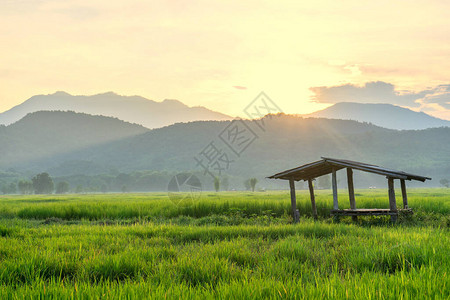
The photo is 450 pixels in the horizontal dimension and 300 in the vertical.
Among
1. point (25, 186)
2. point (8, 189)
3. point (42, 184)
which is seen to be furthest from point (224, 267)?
point (8, 189)

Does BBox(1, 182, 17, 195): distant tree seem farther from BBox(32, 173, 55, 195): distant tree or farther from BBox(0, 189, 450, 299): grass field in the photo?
BBox(0, 189, 450, 299): grass field

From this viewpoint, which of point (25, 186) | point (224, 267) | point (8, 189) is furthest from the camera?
point (8, 189)

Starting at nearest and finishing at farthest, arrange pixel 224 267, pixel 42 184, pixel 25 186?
pixel 224 267 < pixel 42 184 < pixel 25 186

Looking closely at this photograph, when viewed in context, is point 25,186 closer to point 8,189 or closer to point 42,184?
point 42,184

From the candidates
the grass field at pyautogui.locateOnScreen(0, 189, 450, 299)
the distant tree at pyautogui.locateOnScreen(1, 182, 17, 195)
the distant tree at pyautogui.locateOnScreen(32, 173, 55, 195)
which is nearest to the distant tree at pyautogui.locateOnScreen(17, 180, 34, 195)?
the distant tree at pyautogui.locateOnScreen(32, 173, 55, 195)

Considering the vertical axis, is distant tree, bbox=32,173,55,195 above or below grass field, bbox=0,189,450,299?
above

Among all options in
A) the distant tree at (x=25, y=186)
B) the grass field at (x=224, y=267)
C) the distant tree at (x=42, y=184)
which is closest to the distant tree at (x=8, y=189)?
the distant tree at (x=25, y=186)

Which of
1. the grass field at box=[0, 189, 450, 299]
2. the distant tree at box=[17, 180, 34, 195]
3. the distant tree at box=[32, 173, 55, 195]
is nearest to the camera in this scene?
the grass field at box=[0, 189, 450, 299]

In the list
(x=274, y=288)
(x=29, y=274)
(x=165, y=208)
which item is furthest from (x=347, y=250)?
(x=165, y=208)

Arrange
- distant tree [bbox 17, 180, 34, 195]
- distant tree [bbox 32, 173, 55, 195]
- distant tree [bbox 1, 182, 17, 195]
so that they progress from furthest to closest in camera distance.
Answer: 1. distant tree [bbox 1, 182, 17, 195]
2. distant tree [bbox 17, 180, 34, 195]
3. distant tree [bbox 32, 173, 55, 195]

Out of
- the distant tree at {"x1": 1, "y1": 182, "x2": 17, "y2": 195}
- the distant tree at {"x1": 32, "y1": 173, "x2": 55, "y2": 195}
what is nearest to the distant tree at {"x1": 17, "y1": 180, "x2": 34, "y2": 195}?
the distant tree at {"x1": 32, "y1": 173, "x2": 55, "y2": 195}

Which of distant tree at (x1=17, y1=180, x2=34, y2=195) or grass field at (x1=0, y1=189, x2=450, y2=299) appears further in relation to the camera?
distant tree at (x1=17, y1=180, x2=34, y2=195)

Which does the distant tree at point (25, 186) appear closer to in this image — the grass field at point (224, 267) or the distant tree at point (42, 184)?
the distant tree at point (42, 184)

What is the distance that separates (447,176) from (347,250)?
20027 centimetres
